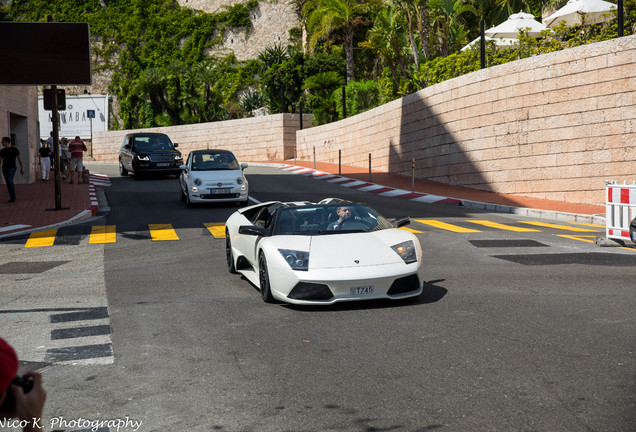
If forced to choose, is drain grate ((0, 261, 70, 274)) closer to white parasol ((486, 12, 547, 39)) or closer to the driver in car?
the driver in car

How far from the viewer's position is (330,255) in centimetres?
722

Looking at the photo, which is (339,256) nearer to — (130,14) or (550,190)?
(550,190)

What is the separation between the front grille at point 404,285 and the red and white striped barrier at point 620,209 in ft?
20.4

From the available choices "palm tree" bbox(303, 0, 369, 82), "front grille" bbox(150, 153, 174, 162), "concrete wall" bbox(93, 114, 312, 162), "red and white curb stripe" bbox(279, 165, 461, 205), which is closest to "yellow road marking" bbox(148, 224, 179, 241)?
"red and white curb stripe" bbox(279, 165, 461, 205)

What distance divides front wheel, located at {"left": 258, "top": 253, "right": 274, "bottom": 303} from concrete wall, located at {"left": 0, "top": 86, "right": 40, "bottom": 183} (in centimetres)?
2005

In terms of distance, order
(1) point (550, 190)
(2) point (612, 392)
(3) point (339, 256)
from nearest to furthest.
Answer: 1. (2) point (612, 392)
2. (3) point (339, 256)
3. (1) point (550, 190)

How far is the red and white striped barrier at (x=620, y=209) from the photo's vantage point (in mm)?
11664

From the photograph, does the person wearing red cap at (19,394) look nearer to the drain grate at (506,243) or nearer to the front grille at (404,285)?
the front grille at (404,285)

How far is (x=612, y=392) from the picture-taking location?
175 inches

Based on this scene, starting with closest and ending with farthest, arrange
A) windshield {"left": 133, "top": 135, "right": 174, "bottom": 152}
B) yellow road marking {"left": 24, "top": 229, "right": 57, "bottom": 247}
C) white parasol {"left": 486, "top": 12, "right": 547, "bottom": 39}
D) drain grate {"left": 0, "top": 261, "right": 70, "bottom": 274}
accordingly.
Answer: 1. drain grate {"left": 0, "top": 261, "right": 70, "bottom": 274}
2. yellow road marking {"left": 24, "top": 229, "right": 57, "bottom": 247}
3. white parasol {"left": 486, "top": 12, "right": 547, "bottom": 39}
4. windshield {"left": 133, "top": 135, "right": 174, "bottom": 152}

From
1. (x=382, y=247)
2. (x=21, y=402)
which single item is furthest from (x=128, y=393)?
(x=382, y=247)

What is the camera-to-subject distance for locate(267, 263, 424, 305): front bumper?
6980 mm

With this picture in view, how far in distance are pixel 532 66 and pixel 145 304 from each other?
51.5ft

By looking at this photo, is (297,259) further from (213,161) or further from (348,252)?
(213,161)
